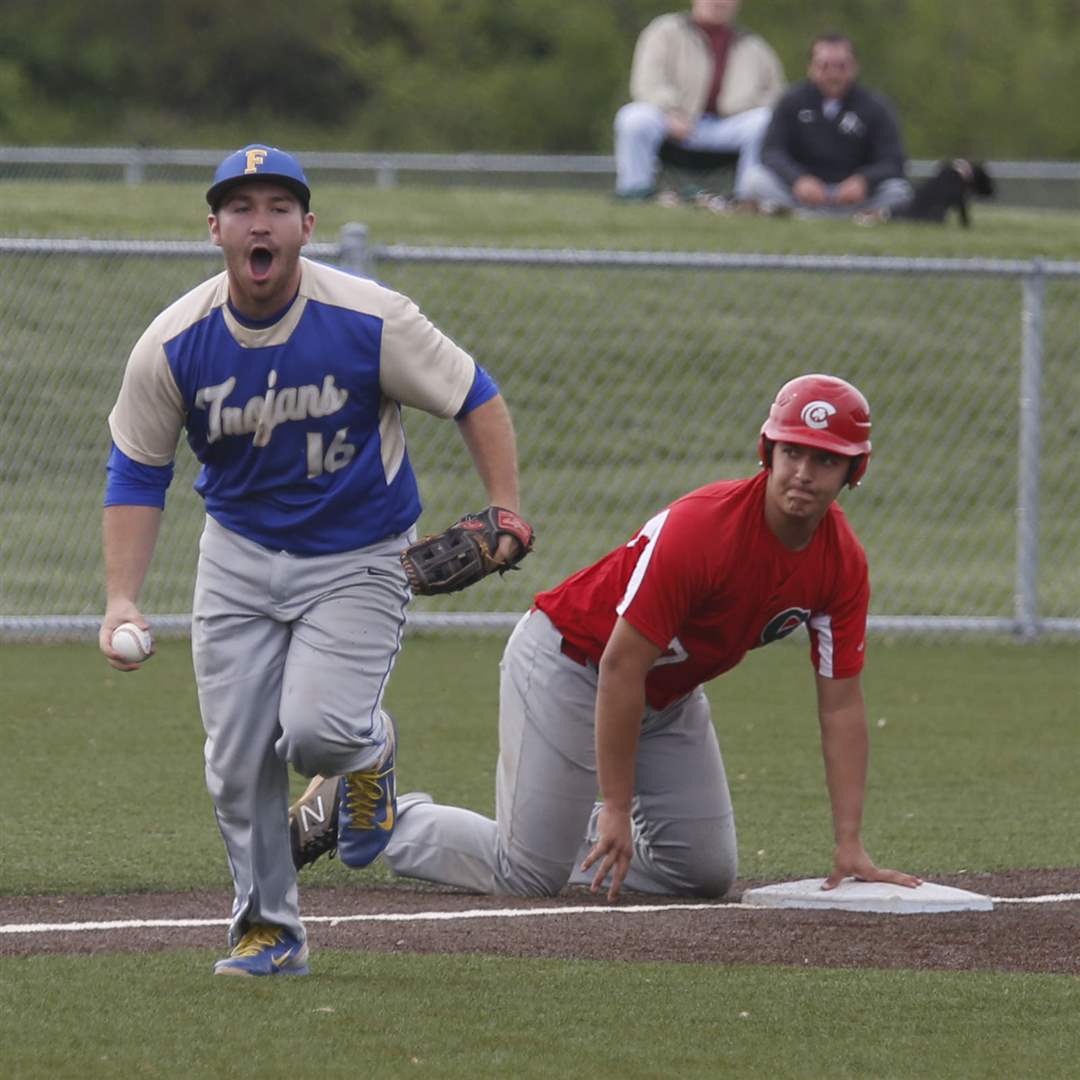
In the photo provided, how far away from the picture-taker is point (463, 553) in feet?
17.5

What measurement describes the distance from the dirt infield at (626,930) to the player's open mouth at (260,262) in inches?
67.8

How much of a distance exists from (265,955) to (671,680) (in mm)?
1651

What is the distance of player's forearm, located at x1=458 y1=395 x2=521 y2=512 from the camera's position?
18.1 ft

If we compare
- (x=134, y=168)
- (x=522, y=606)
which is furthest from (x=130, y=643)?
(x=134, y=168)

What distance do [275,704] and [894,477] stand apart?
1017 cm

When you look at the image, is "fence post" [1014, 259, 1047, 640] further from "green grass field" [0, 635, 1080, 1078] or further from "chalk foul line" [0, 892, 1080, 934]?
"chalk foul line" [0, 892, 1080, 934]

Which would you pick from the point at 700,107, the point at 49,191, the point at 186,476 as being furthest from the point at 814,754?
the point at 49,191

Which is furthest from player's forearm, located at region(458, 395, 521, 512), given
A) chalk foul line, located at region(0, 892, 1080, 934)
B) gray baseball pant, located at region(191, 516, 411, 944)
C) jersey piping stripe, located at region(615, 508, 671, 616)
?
chalk foul line, located at region(0, 892, 1080, 934)

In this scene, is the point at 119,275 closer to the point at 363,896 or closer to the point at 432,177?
the point at 432,177

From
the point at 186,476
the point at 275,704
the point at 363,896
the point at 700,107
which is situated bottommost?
the point at 363,896

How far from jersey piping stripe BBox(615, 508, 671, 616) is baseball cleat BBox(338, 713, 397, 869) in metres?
0.79

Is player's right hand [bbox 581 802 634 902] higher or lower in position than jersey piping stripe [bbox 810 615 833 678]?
lower

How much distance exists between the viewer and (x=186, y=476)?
13.3 m

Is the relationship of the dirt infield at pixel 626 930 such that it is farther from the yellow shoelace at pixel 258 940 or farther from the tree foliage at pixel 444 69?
the tree foliage at pixel 444 69
